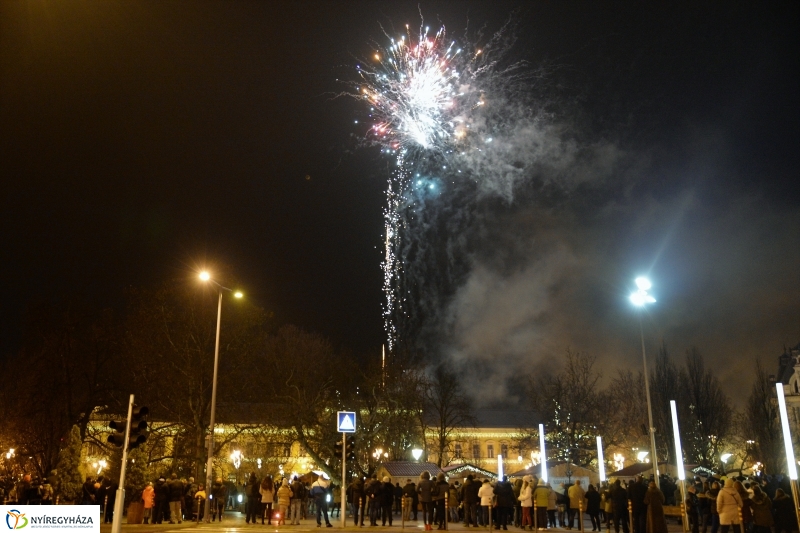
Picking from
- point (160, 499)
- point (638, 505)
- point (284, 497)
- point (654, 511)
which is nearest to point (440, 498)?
point (284, 497)

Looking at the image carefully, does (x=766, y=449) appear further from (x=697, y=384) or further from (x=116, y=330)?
(x=116, y=330)

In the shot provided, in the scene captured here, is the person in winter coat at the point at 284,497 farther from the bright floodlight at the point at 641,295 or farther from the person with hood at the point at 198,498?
the bright floodlight at the point at 641,295

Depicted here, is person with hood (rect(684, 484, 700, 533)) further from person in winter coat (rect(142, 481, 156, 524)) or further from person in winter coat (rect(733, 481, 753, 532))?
person in winter coat (rect(142, 481, 156, 524))

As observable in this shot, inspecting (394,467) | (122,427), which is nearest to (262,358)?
(394,467)

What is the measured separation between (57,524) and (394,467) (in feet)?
81.4

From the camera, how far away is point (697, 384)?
6112 centimetres

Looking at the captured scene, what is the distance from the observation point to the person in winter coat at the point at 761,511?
17.5 meters

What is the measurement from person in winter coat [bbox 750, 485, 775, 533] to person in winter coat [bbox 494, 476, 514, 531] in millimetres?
7208

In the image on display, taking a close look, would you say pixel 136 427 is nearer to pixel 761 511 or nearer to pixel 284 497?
pixel 284 497

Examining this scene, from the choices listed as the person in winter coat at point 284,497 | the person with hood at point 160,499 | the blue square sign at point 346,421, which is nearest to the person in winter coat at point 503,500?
the blue square sign at point 346,421

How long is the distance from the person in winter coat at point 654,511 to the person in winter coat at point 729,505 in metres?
1.46

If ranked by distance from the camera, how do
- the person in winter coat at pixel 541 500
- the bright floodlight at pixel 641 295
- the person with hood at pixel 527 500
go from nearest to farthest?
1. the person in winter coat at pixel 541 500
2. the person with hood at pixel 527 500
3. the bright floodlight at pixel 641 295

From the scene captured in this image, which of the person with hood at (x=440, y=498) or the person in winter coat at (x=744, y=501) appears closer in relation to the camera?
the person in winter coat at (x=744, y=501)

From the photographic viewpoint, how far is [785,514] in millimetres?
18562
